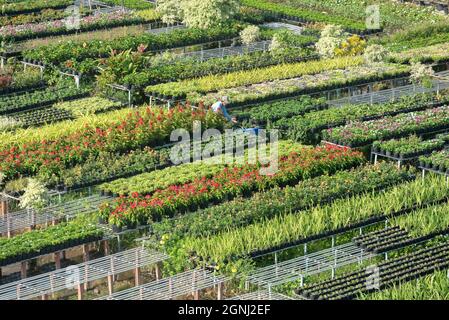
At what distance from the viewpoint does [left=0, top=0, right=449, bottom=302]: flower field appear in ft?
81.1

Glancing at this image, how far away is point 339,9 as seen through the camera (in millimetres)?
47281

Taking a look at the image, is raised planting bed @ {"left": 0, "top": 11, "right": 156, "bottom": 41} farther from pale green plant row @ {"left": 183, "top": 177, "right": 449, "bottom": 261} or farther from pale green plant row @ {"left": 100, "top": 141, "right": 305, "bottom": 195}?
pale green plant row @ {"left": 183, "top": 177, "right": 449, "bottom": 261}

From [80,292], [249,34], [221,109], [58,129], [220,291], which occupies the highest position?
[249,34]

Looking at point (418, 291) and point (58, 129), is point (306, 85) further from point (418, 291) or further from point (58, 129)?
point (418, 291)

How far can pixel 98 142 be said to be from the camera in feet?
101

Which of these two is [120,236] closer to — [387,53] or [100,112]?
[100,112]

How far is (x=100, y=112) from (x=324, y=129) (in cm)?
592

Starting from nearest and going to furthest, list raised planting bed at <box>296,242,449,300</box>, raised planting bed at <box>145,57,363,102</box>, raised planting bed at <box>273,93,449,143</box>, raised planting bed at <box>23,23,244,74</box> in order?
raised planting bed at <box>296,242,449,300</box>, raised planting bed at <box>273,93,449,143</box>, raised planting bed at <box>145,57,363,102</box>, raised planting bed at <box>23,23,244,74</box>

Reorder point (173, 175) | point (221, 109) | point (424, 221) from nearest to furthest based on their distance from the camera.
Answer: point (424, 221), point (173, 175), point (221, 109)
